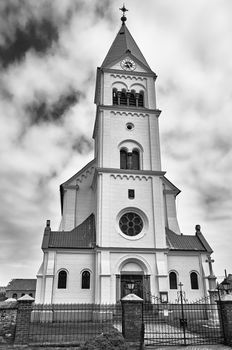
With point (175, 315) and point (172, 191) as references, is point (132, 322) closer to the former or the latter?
point (175, 315)

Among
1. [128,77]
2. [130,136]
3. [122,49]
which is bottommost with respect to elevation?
[130,136]

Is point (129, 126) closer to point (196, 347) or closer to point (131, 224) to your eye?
point (131, 224)

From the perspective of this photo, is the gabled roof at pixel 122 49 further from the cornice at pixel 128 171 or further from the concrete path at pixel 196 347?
the concrete path at pixel 196 347

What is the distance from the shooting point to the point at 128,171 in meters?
25.7

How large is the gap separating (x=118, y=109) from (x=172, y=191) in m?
9.43

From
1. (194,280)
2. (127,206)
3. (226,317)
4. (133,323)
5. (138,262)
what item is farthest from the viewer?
(127,206)

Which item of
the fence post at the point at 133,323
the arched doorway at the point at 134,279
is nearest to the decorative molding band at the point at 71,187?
the arched doorway at the point at 134,279

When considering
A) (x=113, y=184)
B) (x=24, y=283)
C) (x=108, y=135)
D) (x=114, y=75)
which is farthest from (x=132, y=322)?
(x=24, y=283)

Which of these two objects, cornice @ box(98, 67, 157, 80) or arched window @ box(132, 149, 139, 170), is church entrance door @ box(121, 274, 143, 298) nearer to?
arched window @ box(132, 149, 139, 170)

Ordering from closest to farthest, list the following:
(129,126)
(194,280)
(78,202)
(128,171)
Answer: (194,280) < (128,171) < (129,126) < (78,202)

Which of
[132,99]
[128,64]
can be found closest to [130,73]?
[128,64]

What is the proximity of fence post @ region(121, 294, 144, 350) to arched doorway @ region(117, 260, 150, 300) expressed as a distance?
34.4 feet

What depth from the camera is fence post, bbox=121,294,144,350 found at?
11.5m

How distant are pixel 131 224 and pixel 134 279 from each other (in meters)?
4.15
